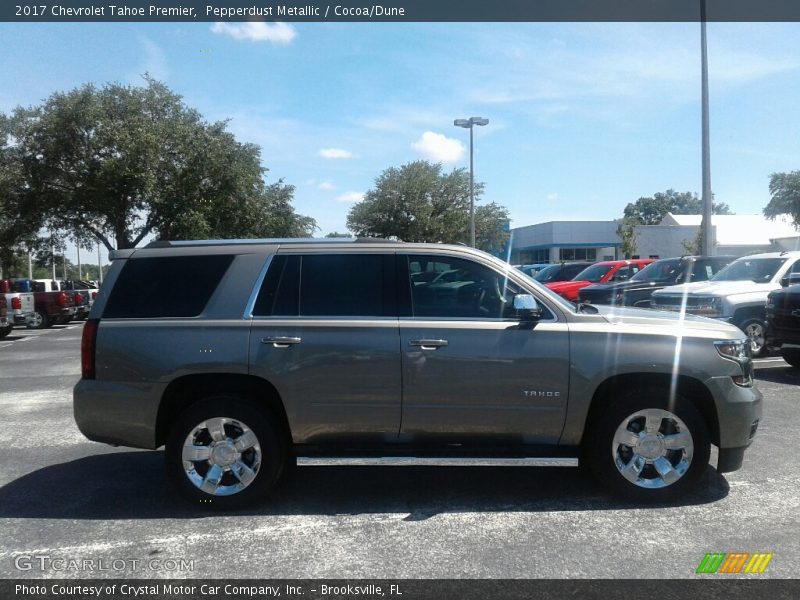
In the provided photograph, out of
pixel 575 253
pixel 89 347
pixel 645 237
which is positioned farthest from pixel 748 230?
pixel 89 347

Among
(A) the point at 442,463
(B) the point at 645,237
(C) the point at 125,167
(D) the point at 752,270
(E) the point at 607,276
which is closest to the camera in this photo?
(A) the point at 442,463

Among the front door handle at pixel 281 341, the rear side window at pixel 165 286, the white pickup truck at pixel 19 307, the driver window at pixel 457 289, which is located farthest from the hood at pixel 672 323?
the white pickup truck at pixel 19 307

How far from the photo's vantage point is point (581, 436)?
511cm

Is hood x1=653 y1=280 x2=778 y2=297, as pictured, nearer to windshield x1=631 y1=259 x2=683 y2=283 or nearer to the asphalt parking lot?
windshield x1=631 y1=259 x2=683 y2=283

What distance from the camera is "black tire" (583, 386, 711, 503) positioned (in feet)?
16.6

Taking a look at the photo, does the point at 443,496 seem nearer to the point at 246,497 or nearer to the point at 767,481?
the point at 246,497

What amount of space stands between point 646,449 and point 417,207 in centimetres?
4146

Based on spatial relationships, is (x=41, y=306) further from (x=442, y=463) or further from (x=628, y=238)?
(x=628, y=238)

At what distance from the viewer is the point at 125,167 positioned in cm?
3094

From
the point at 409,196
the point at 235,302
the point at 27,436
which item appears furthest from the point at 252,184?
the point at 235,302

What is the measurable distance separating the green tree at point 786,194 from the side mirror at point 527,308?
4303 cm

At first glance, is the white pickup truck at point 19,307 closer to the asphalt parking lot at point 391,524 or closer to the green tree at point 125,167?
the green tree at point 125,167

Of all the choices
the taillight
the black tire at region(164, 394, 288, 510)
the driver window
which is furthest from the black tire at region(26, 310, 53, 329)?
the driver window

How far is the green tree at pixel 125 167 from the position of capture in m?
31.6
